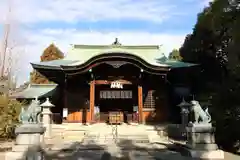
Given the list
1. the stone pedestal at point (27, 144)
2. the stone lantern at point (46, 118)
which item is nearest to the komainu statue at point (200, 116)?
the stone pedestal at point (27, 144)

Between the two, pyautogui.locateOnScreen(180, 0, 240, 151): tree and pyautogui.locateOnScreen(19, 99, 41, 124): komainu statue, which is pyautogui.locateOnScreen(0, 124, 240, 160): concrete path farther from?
pyautogui.locateOnScreen(180, 0, 240, 151): tree

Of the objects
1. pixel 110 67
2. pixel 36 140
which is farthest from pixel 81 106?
pixel 36 140

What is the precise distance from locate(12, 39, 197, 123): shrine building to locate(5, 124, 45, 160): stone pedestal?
8764mm

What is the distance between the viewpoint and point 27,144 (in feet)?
34.0

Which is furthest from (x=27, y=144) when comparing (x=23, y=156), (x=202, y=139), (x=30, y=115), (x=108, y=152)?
(x=202, y=139)

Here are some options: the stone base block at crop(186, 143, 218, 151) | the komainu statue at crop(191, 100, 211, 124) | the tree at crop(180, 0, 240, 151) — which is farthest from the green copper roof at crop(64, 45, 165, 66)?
the stone base block at crop(186, 143, 218, 151)

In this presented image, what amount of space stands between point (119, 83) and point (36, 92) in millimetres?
9655

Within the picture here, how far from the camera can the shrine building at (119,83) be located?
19375mm

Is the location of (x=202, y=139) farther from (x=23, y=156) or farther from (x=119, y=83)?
(x=119, y=83)

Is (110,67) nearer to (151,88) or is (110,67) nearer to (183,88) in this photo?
(151,88)

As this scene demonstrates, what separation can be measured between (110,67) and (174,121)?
6.37 m

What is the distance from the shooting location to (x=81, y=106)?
814 inches

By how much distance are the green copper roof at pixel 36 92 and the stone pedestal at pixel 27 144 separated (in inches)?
523

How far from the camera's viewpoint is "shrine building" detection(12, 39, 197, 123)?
19375mm
